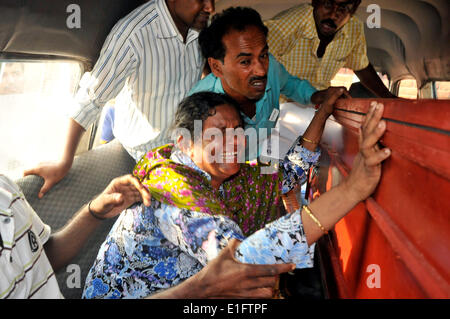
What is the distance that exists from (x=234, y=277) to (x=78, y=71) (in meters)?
1.69

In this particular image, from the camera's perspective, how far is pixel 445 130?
0.59m

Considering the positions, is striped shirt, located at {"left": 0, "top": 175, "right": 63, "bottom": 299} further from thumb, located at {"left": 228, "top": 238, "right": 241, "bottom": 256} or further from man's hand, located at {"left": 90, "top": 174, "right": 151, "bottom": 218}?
thumb, located at {"left": 228, "top": 238, "right": 241, "bottom": 256}

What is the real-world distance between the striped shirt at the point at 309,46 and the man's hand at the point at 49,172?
4.67 ft

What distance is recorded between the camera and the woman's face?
4.10 ft

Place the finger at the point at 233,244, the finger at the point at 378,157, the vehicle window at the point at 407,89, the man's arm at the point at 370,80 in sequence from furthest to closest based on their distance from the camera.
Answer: the vehicle window at the point at 407,89
the man's arm at the point at 370,80
the finger at the point at 233,244
the finger at the point at 378,157

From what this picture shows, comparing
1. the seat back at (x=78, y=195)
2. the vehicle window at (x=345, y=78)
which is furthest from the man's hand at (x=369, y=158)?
the vehicle window at (x=345, y=78)

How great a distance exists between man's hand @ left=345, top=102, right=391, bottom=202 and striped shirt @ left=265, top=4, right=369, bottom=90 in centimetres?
165

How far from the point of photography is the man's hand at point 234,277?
928mm

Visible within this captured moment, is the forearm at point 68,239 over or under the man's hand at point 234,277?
under

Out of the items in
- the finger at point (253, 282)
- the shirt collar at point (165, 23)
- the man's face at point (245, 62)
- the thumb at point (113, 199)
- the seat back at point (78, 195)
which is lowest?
the seat back at point (78, 195)

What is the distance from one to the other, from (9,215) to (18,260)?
0.11 metres

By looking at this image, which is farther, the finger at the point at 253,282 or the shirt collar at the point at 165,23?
the shirt collar at the point at 165,23

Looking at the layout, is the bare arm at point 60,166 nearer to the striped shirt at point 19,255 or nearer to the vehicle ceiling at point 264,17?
the vehicle ceiling at point 264,17

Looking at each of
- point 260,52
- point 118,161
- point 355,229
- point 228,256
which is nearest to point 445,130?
point 228,256
